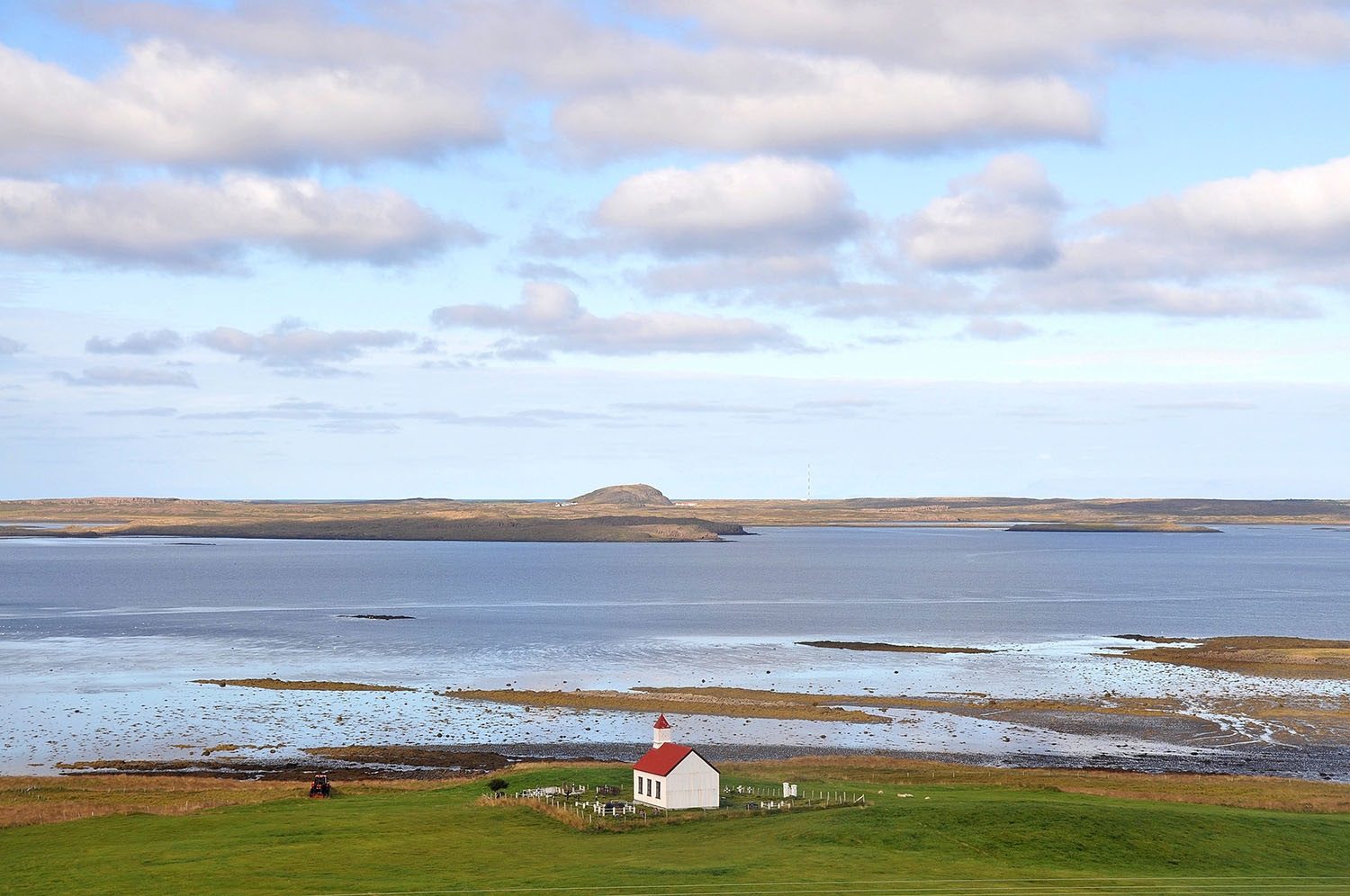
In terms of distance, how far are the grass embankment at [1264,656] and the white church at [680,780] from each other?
68886 millimetres

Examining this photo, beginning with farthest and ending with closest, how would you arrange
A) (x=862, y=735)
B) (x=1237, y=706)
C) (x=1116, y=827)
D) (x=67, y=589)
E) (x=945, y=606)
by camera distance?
1. (x=67, y=589)
2. (x=945, y=606)
3. (x=1237, y=706)
4. (x=862, y=735)
5. (x=1116, y=827)

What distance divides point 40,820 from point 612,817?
71.8ft

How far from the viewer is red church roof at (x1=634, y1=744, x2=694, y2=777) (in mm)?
49375

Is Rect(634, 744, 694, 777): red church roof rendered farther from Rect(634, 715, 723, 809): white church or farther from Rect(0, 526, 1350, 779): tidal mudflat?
Rect(0, 526, 1350, 779): tidal mudflat

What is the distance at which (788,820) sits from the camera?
47594 mm

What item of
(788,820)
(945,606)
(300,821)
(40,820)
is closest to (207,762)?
(40,820)

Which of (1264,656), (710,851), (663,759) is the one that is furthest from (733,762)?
(1264,656)

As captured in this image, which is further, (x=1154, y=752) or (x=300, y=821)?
(x=1154, y=752)

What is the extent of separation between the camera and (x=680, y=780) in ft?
163

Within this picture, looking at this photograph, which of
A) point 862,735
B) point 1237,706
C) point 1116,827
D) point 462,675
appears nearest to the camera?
point 1116,827

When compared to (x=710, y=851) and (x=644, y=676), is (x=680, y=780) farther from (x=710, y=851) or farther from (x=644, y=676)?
(x=644, y=676)

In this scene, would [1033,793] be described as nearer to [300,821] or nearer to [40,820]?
[300,821]

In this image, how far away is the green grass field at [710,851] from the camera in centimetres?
3819

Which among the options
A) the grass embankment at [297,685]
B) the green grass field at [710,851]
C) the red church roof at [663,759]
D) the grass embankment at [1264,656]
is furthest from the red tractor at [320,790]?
the grass embankment at [1264,656]
